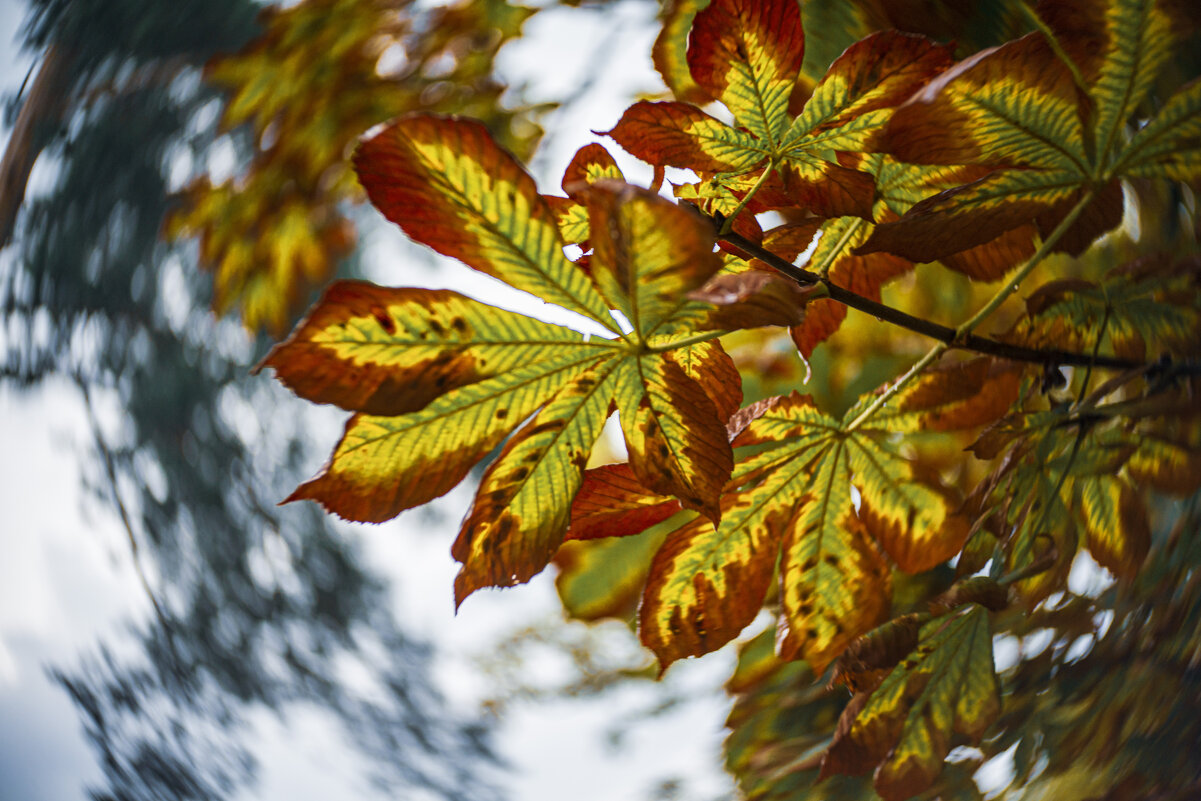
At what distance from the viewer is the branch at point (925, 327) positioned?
16 cm

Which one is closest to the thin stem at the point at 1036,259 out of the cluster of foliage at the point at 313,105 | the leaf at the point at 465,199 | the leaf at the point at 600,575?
the leaf at the point at 465,199

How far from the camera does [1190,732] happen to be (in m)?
0.23

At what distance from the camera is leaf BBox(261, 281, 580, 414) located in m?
0.14

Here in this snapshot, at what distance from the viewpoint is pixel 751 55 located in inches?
6.8

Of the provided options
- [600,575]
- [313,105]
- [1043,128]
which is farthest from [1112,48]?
[313,105]

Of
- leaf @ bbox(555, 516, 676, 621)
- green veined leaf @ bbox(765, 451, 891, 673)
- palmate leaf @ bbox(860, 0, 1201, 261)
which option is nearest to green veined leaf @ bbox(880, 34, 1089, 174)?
palmate leaf @ bbox(860, 0, 1201, 261)

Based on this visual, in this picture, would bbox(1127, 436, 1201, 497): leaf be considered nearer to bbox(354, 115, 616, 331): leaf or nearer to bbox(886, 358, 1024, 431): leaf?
bbox(886, 358, 1024, 431): leaf

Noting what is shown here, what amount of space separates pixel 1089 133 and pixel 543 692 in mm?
620

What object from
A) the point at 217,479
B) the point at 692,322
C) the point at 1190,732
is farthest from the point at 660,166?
the point at 217,479

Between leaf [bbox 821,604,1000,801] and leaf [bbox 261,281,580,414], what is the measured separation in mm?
145

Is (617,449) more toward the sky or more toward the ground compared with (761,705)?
more toward the sky

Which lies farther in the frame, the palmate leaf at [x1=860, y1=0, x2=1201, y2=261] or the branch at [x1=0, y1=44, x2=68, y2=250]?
the branch at [x1=0, y1=44, x2=68, y2=250]

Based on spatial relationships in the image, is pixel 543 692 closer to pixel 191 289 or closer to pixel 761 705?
pixel 761 705

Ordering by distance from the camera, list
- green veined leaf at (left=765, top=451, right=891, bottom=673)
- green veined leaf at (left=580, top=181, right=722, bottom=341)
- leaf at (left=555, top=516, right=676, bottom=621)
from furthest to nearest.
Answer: leaf at (left=555, top=516, right=676, bottom=621) < green veined leaf at (left=765, top=451, right=891, bottom=673) < green veined leaf at (left=580, top=181, right=722, bottom=341)
